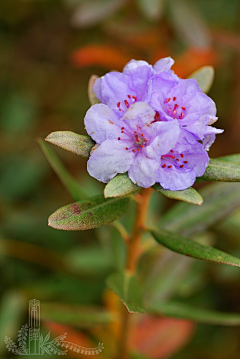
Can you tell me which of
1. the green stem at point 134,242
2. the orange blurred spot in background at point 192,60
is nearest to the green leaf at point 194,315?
the green stem at point 134,242

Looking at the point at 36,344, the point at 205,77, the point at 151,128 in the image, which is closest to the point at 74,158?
the point at 36,344

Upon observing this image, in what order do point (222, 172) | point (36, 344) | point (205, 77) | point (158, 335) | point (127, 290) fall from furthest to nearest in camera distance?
point (158, 335), point (36, 344), point (205, 77), point (127, 290), point (222, 172)

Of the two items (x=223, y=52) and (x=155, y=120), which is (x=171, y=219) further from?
(x=223, y=52)

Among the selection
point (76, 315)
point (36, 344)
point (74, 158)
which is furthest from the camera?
point (74, 158)

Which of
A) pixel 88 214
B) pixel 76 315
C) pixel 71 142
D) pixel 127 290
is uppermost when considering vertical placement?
pixel 71 142

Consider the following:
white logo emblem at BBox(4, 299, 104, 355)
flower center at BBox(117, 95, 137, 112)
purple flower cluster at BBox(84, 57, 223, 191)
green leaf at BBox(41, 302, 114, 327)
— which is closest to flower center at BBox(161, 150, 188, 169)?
purple flower cluster at BBox(84, 57, 223, 191)

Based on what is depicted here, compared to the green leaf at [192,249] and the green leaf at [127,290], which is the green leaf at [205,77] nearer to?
the green leaf at [192,249]

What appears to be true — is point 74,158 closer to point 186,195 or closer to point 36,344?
point 36,344
